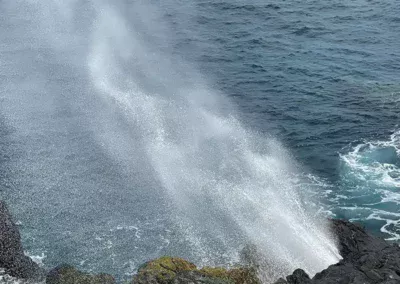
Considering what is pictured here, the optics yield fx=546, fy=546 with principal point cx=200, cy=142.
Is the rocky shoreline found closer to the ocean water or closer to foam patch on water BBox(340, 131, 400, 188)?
the ocean water

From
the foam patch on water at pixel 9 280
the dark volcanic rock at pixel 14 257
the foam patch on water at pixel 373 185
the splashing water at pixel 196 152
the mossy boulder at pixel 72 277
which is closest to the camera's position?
the foam patch on water at pixel 9 280

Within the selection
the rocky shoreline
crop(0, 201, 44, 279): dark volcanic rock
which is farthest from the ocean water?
the rocky shoreline

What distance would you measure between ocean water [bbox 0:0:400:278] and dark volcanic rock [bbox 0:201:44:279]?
5.09 ft

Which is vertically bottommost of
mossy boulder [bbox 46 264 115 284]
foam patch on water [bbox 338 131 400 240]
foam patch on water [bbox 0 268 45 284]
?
foam patch on water [bbox 338 131 400 240]

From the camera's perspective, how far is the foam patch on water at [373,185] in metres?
49.1

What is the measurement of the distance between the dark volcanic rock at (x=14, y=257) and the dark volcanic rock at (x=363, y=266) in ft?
62.0

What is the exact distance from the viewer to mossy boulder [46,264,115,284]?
39.2 meters

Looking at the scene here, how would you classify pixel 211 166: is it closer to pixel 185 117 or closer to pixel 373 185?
pixel 185 117

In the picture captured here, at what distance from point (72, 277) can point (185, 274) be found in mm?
9664

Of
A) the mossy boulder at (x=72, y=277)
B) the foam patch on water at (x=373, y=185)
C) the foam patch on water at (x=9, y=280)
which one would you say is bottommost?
the foam patch on water at (x=373, y=185)

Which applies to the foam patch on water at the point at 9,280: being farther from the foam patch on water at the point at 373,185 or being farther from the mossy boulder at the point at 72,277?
the foam patch on water at the point at 373,185

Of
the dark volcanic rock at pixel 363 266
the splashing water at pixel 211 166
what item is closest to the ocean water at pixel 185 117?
the splashing water at pixel 211 166

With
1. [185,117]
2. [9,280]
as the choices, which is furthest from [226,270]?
[185,117]

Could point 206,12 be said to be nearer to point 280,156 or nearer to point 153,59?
point 153,59
